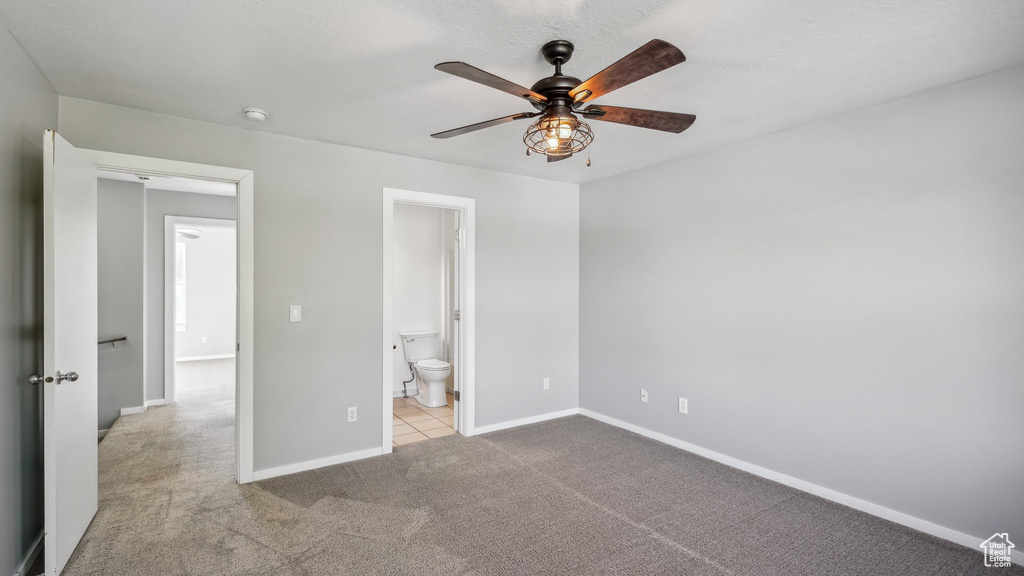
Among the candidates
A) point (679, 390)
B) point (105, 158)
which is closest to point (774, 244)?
point (679, 390)

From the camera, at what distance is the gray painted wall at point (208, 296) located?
816 cm

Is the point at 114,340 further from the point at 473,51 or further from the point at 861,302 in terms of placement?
the point at 861,302

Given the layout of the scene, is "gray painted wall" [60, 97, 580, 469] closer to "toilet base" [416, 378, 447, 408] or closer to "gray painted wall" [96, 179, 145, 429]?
"toilet base" [416, 378, 447, 408]

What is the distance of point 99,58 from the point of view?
7.22ft

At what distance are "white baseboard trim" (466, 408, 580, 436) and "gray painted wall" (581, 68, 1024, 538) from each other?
3.17 feet

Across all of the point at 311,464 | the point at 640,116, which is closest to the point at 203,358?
the point at 311,464

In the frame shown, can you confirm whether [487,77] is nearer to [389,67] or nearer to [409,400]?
[389,67]

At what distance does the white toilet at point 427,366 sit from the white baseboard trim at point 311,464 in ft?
4.79

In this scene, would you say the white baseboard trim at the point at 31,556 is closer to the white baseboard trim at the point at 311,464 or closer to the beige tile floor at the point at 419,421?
the white baseboard trim at the point at 311,464

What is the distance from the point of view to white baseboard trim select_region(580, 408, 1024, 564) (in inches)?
96.7

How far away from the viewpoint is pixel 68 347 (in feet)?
7.21

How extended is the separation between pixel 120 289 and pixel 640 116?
5.38m

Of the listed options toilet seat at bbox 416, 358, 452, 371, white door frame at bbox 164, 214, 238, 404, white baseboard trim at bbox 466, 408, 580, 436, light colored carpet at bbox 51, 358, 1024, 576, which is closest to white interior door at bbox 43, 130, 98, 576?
light colored carpet at bbox 51, 358, 1024, 576

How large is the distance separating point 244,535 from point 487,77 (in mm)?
2576
